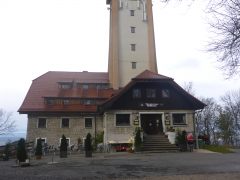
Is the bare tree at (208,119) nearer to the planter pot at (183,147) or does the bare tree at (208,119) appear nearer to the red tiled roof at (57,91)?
the red tiled roof at (57,91)

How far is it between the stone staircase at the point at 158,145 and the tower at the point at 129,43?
1256 centimetres

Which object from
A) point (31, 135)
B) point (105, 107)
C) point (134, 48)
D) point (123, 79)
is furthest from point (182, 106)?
point (31, 135)

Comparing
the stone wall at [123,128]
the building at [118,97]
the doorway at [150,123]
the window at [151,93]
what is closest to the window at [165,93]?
the building at [118,97]

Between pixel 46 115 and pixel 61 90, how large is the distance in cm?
459

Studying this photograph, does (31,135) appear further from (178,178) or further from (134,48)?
(178,178)

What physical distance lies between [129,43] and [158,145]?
18.0 m

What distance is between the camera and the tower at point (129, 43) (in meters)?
30.6

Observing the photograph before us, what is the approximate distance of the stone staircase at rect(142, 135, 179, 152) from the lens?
17.0 m

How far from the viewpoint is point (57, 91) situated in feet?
90.5

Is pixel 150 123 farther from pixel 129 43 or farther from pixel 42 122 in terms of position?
pixel 129 43

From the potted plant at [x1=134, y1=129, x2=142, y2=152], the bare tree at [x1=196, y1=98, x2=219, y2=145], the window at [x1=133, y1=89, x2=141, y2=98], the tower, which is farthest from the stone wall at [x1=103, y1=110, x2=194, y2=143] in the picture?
the bare tree at [x1=196, y1=98, x2=219, y2=145]

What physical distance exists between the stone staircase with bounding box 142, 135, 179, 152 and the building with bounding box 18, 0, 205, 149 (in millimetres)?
1494

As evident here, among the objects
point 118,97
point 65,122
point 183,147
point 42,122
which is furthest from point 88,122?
point 183,147

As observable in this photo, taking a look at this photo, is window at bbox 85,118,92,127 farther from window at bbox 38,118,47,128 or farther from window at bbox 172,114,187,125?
window at bbox 172,114,187,125
